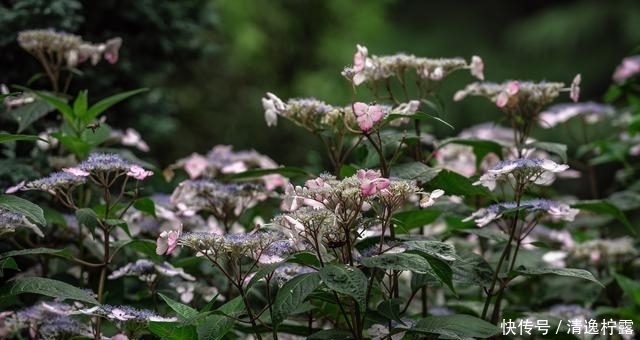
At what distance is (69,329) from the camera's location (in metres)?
1.76

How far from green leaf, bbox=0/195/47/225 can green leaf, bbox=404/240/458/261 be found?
2.24ft

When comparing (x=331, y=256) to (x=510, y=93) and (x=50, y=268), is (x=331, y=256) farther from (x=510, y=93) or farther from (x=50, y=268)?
(x=50, y=268)

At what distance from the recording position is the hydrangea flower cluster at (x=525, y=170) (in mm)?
1715

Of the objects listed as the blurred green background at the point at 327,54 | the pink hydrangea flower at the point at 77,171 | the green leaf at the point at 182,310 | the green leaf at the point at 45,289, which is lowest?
the green leaf at the point at 182,310

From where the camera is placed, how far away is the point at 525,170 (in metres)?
1.75

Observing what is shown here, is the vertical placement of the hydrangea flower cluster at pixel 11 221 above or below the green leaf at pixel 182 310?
above

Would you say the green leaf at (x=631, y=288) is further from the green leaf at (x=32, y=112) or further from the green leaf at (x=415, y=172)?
the green leaf at (x=32, y=112)

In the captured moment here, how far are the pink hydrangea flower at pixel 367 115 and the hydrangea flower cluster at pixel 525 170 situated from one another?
0.82 feet

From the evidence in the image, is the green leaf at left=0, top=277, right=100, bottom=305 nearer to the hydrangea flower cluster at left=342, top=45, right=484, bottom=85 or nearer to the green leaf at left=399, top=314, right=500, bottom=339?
the green leaf at left=399, top=314, right=500, bottom=339

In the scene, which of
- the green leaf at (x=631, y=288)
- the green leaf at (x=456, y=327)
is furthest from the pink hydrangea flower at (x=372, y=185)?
the green leaf at (x=631, y=288)

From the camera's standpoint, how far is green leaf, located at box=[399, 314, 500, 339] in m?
1.62

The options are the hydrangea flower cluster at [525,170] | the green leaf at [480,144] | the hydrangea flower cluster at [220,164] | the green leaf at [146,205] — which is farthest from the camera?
the hydrangea flower cluster at [220,164]

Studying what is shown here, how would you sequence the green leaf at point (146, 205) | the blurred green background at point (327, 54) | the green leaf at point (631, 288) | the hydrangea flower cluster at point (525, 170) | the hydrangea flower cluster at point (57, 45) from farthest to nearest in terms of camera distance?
the blurred green background at point (327, 54), the green leaf at point (631, 288), the hydrangea flower cluster at point (57, 45), the green leaf at point (146, 205), the hydrangea flower cluster at point (525, 170)

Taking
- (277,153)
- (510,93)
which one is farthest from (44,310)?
Result: (277,153)
